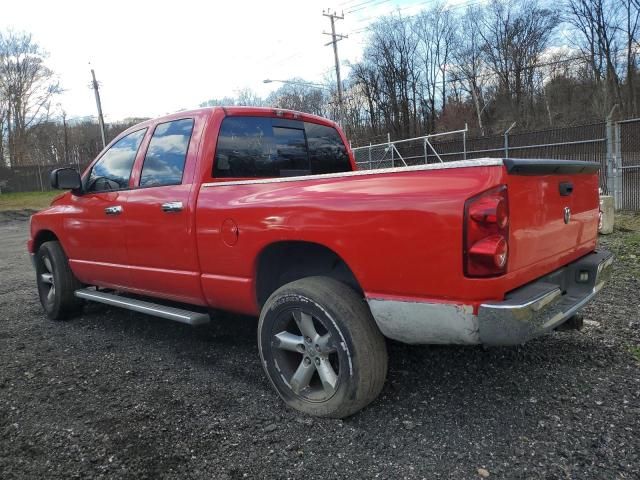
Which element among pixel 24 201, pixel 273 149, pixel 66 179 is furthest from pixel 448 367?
pixel 24 201

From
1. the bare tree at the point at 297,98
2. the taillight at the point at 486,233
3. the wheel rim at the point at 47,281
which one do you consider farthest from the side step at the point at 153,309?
the bare tree at the point at 297,98

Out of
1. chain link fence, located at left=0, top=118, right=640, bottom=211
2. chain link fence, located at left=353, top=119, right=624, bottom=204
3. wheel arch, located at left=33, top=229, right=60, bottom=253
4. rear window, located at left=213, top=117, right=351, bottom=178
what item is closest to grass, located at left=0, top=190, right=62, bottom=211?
chain link fence, located at left=353, top=119, right=624, bottom=204

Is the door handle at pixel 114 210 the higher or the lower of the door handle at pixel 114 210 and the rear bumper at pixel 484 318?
the higher

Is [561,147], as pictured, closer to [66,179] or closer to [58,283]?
[66,179]

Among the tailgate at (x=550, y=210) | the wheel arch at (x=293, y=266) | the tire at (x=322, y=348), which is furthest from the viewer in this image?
the wheel arch at (x=293, y=266)

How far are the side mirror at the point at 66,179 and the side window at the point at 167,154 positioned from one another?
37.3 inches

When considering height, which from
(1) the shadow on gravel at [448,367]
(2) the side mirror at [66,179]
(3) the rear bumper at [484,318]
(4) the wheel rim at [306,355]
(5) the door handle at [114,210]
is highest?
(2) the side mirror at [66,179]

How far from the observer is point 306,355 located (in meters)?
2.82

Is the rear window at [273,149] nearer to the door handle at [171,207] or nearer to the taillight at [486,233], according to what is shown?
the door handle at [171,207]

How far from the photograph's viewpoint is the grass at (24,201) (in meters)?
28.0

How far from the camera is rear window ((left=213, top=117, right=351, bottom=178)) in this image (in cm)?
370

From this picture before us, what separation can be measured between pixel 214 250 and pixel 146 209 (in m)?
0.86

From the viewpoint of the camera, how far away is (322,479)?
2.29 metres

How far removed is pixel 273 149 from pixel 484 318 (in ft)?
7.77
